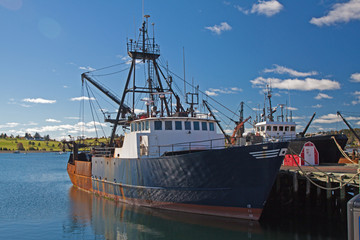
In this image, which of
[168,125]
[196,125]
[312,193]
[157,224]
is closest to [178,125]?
[168,125]

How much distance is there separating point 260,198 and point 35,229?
411 inches

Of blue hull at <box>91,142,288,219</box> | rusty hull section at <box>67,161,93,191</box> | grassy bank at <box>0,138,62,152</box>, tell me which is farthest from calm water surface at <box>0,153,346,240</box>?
grassy bank at <box>0,138,62,152</box>

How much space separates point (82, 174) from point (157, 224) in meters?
13.5

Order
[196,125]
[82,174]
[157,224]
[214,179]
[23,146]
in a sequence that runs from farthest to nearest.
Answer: [23,146] < [82,174] < [196,125] < [157,224] < [214,179]

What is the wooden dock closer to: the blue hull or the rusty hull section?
the blue hull

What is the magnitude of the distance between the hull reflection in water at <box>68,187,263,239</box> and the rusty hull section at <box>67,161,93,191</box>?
6214 millimetres

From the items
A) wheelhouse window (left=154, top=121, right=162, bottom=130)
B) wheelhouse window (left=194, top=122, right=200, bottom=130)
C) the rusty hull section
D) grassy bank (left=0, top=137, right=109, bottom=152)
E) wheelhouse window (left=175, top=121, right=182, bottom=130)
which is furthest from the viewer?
grassy bank (left=0, top=137, right=109, bottom=152)

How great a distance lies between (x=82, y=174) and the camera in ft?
84.4

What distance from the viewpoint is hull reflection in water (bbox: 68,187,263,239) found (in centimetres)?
1259

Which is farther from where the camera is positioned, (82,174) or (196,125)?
(82,174)

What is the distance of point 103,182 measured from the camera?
819 inches

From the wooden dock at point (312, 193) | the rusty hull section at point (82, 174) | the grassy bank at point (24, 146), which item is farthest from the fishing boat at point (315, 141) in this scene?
the grassy bank at point (24, 146)

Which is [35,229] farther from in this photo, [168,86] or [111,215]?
[168,86]

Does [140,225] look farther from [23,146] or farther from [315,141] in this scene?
[23,146]
